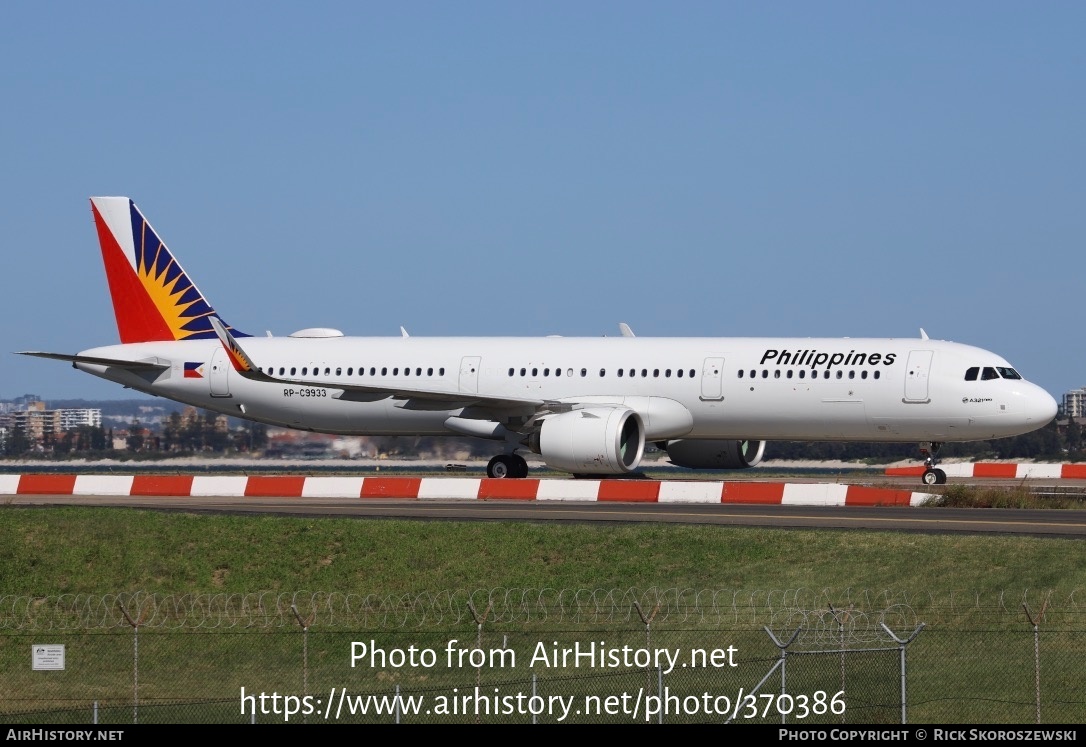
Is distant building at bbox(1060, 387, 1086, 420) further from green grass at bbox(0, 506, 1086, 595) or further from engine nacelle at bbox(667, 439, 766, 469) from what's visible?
green grass at bbox(0, 506, 1086, 595)

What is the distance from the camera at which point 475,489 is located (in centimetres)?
3756

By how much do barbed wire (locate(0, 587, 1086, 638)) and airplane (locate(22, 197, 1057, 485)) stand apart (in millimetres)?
14759

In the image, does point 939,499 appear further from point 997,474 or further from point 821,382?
point 997,474

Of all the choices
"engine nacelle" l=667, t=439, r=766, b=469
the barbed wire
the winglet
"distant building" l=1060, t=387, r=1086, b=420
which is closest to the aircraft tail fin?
the winglet

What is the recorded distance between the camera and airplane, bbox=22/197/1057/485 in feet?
130

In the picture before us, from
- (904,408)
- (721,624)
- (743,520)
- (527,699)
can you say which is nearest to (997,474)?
(904,408)

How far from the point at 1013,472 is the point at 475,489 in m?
20.6

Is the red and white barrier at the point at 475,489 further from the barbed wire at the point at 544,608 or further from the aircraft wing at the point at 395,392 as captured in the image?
the barbed wire at the point at 544,608

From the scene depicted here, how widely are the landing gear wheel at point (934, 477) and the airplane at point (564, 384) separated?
0.05m

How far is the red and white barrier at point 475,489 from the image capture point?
3497cm

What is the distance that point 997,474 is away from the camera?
49812 millimetres

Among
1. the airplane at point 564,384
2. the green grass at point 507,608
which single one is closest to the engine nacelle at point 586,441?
the airplane at point 564,384

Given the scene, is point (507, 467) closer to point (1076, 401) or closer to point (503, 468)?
point (503, 468)

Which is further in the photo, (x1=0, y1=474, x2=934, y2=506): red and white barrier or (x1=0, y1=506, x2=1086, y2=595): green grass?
(x1=0, y1=474, x2=934, y2=506): red and white barrier
